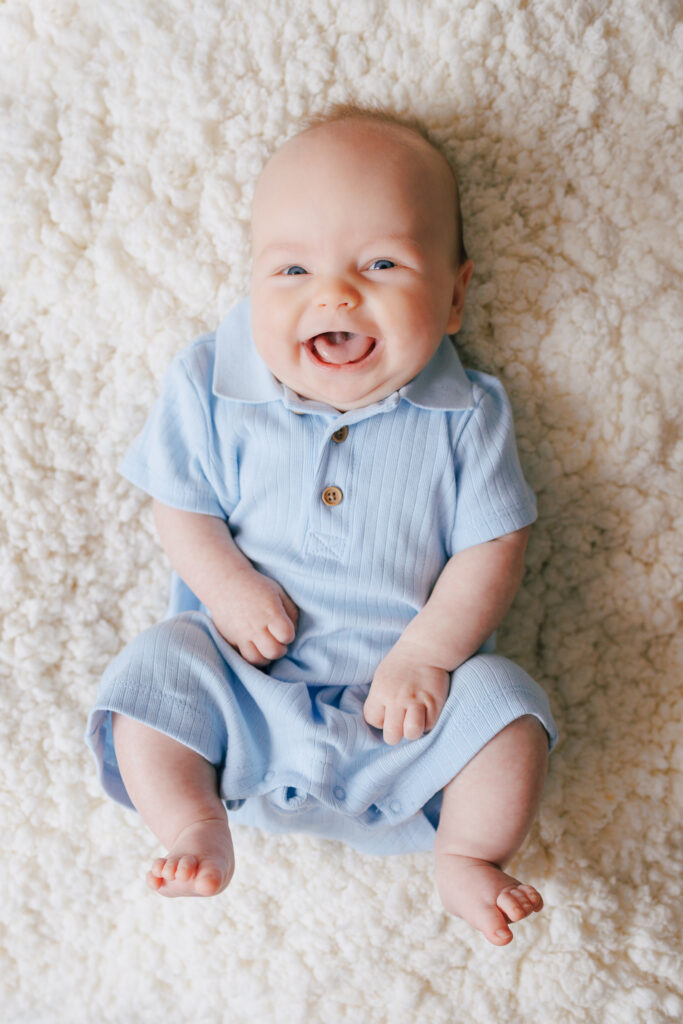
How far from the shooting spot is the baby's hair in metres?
1.17

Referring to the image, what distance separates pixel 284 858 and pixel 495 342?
2.60 ft

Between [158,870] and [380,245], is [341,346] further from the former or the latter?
[158,870]

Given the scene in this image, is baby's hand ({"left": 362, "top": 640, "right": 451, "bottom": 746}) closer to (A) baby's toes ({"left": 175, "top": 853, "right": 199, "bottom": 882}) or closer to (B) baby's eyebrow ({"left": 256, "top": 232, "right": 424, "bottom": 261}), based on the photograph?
(A) baby's toes ({"left": 175, "top": 853, "right": 199, "bottom": 882})

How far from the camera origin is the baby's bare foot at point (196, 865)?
0.95m

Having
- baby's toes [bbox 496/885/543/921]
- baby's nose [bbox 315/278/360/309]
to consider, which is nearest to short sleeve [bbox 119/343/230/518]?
baby's nose [bbox 315/278/360/309]

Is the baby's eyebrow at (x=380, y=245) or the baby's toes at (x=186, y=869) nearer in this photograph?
the baby's toes at (x=186, y=869)

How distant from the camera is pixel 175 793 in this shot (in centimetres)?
105

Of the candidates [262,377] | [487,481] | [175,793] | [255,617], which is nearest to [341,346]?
[262,377]

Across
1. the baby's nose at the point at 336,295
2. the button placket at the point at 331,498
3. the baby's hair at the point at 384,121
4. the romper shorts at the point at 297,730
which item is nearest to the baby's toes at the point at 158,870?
the romper shorts at the point at 297,730

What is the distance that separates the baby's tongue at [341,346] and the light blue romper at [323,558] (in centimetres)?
8

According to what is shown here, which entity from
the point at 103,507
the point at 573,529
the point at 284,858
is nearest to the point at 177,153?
the point at 103,507

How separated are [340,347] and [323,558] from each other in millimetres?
270

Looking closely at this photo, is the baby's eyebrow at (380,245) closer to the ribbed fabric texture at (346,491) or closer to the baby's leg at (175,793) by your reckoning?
the ribbed fabric texture at (346,491)

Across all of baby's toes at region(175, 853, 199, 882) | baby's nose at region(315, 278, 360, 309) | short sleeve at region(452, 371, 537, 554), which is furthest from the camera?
short sleeve at region(452, 371, 537, 554)
